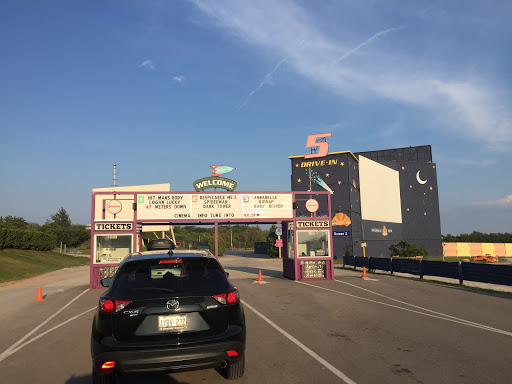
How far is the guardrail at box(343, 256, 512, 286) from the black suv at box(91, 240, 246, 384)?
49.5 ft

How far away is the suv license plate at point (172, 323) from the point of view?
424 cm

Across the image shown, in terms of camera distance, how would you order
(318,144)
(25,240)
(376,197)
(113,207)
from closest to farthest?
1. (113,207)
2. (25,240)
3. (318,144)
4. (376,197)

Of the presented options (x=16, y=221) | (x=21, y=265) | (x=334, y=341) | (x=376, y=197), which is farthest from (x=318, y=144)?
(x=16, y=221)

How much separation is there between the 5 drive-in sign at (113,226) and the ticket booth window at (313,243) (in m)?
8.92

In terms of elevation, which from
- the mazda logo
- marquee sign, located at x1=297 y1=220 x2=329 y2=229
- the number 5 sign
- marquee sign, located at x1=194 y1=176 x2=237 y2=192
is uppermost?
the number 5 sign

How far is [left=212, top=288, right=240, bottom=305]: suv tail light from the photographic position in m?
4.48

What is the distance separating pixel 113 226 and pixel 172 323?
15.8 m

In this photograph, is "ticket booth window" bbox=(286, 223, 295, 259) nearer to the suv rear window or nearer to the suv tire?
the suv tire

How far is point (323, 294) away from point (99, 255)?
11.0 meters

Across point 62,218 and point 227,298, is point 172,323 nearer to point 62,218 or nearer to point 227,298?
point 227,298

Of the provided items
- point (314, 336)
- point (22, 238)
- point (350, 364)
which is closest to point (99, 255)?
point (314, 336)

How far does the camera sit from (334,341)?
7.11 meters

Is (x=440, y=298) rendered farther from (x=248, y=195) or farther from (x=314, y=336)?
(x=248, y=195)

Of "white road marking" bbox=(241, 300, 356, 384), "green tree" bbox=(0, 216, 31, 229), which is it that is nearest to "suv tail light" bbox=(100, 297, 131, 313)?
"white road marking" bbox=(241, 300, 356, 384)
